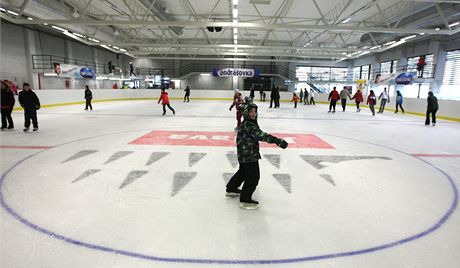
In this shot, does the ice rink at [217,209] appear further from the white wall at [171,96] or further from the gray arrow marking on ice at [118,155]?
the white wall at [171,96]

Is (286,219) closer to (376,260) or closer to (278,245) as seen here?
(278,245)

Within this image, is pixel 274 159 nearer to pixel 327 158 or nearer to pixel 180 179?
pixel 327 158

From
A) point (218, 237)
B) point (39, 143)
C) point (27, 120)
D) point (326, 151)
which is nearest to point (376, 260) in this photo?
point (218, 237)

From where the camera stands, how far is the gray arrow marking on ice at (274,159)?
192 inches

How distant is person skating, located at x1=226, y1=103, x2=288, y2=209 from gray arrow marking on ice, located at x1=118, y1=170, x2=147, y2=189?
5.45 ft

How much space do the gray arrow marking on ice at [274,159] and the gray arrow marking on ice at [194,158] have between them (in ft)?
4.07

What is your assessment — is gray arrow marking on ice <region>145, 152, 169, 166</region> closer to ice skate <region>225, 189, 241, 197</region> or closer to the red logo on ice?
the red logo on ice

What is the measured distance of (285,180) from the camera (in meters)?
4.02

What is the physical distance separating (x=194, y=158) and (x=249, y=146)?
2.32 meters

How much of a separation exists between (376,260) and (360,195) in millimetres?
1459

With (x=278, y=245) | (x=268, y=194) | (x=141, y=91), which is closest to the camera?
(x=278, y=245)

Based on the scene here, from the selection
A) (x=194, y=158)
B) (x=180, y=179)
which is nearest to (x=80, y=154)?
(x=194, y=158)

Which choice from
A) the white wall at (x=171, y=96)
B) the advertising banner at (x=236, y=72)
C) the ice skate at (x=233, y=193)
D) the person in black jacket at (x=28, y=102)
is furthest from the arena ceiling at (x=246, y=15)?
the ice skate at (x=233, y=193)

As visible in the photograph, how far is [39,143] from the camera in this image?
6195 mm
